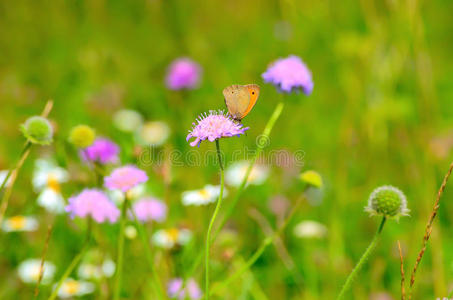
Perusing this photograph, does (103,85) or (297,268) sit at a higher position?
(103,85)

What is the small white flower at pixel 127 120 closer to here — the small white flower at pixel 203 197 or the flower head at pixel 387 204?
the small white flower at pixel 203 197

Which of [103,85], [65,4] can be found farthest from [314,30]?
[65,4]

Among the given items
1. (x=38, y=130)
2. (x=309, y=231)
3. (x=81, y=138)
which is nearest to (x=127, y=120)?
(x=309, y=231)

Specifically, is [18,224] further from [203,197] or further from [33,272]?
[203,197]

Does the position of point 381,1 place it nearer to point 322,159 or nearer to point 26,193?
point 322,159

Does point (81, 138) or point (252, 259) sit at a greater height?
point (81, 138)

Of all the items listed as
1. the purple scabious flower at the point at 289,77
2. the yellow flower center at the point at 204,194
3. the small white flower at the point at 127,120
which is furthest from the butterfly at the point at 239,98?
the small white flower at the point at 127,120

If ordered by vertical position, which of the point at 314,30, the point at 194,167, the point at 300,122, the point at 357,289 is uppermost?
the point at 314,30
